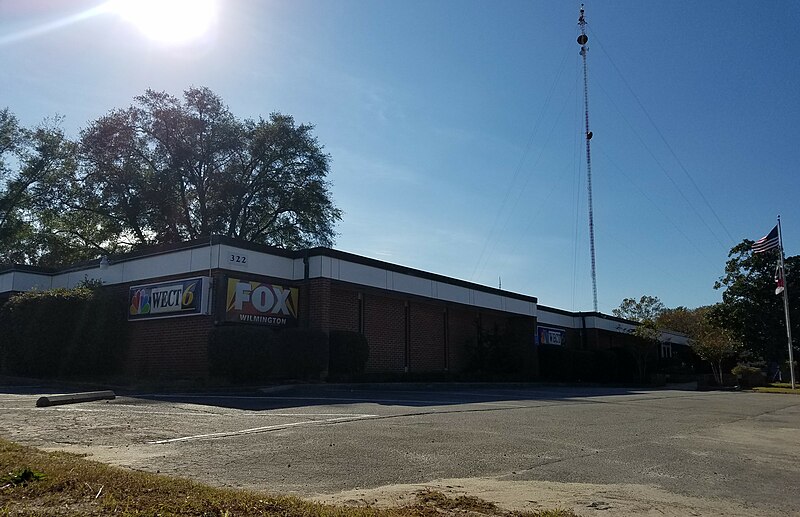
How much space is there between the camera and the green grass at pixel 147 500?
4809mm

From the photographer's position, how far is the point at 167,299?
22375 mm

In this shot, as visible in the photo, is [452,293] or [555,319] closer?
[452,293]

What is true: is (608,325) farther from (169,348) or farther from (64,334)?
(64,334)

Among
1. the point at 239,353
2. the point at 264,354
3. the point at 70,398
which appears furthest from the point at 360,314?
the point at 70,398

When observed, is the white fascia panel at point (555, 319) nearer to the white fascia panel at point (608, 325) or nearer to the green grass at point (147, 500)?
the white fascia panel at point (608, 325)

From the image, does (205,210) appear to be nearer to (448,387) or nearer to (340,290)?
(340,290)

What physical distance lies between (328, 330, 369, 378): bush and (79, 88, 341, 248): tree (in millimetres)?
18025

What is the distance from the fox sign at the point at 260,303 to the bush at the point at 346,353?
5.69ft

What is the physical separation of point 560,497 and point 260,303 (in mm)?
16996

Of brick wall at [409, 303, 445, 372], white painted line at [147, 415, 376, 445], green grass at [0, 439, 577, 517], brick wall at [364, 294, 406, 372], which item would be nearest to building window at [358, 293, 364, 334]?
brick wall at [364, 294, 406, 372]

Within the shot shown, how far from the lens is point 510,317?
35375 millimetres

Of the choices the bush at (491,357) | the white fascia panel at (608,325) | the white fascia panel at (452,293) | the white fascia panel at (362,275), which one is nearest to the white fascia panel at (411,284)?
the white fascia panel at (362,275)

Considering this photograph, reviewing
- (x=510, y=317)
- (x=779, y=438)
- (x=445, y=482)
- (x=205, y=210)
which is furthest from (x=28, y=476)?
(x=205, y=210)

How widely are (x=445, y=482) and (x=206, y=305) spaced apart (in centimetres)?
1574
